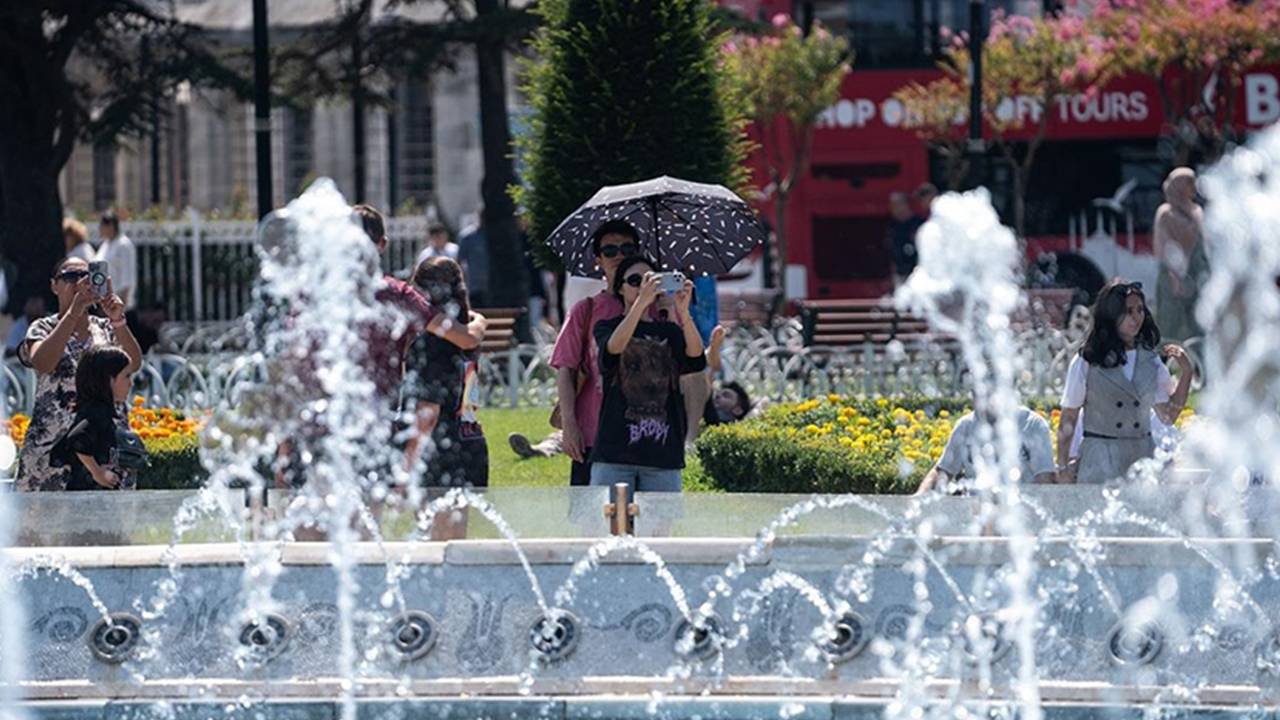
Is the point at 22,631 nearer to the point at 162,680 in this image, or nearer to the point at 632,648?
the point at 162,680

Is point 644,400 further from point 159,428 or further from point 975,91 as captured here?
point 975,91

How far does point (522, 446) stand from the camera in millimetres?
14578

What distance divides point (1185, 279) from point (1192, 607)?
30.6ft

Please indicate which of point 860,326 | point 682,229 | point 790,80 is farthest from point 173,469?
point 790,80

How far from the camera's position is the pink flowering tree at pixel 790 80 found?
2720cm

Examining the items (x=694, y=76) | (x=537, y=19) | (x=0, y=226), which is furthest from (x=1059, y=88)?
(x=694, y=76)

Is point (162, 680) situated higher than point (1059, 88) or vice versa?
point (1059, 88)

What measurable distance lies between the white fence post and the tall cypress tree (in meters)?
10.2

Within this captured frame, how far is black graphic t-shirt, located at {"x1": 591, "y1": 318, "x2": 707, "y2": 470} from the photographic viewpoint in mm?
9688

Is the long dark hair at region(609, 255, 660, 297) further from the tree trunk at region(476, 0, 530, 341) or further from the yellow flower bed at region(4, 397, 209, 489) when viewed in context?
the tree trunk at region(476, 0, 530, 341)

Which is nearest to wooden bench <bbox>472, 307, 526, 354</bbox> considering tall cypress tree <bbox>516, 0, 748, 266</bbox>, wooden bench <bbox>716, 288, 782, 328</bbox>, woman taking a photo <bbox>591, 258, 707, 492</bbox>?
tall cypress tree <bbox>516, 0, 748, 266</bbox>

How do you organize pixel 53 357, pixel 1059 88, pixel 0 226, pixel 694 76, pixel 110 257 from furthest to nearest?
pixel 1059 88 → pixel 0 226 → pixel 110 257 → pixel 694 76 → pixel 53 357

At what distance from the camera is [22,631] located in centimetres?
863

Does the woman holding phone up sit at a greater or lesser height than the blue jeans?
greater
